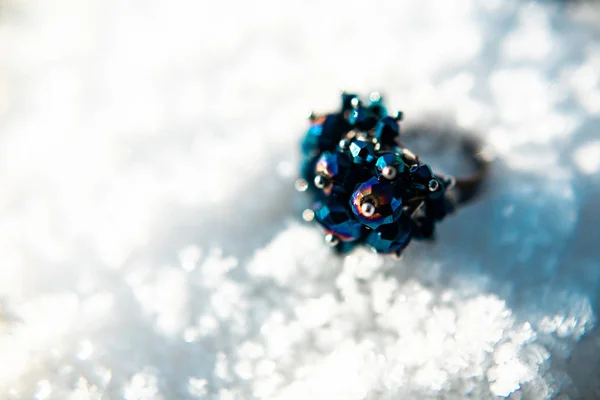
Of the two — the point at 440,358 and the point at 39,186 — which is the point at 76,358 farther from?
the point at 440,358

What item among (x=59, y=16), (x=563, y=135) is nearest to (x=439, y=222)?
(x=563, y=135)

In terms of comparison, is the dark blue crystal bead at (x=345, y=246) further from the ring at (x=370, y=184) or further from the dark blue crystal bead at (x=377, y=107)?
the dark blue crystal bead at (x=377, y=107)

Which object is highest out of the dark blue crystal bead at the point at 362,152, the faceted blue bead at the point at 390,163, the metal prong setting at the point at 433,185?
the dark blue crystal bead at the point at 362,152

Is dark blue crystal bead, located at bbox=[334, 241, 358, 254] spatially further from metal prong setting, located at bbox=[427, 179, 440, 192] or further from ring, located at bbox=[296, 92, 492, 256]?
metal prong setting, located at bbox=[427, 179, 440, 192]

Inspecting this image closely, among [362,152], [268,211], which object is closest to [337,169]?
[362,152]

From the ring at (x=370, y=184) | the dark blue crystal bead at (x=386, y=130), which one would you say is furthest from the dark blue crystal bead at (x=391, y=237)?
the dark blue crystal bead at (x=386, y=130)

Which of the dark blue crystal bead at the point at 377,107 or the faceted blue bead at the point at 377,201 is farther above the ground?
the dark blue crystal bead at the point at 377,107

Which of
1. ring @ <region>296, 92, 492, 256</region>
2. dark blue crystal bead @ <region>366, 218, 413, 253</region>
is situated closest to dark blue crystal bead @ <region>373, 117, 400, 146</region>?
ring @ <region>296, 92, 492, 256</region>
